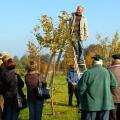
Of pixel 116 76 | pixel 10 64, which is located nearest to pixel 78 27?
pixel 10 64

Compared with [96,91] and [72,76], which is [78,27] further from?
[96,91]

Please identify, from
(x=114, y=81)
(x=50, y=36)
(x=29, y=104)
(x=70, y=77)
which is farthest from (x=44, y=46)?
(x=114, y=81)

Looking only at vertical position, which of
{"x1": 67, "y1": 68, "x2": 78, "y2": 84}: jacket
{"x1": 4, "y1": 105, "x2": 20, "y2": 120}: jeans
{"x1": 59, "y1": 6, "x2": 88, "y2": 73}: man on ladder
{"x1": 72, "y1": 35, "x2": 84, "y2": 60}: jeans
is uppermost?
{"x1": 59, "y1": 6, "x2": 88, "y2": 73}: man on ladder

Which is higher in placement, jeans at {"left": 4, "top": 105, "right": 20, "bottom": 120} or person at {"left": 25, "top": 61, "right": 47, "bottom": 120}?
person at {"left": 25, "top": 61, "right": 47, "bottom": 120}

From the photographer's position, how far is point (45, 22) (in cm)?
1686

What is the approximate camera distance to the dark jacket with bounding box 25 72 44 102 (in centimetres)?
1318

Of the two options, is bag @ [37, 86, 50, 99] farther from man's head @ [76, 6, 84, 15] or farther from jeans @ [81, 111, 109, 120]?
man's head @ [76, 6, 84, 15]

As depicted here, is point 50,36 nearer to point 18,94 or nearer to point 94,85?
point 18,94

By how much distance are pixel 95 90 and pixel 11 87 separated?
9.65 ft

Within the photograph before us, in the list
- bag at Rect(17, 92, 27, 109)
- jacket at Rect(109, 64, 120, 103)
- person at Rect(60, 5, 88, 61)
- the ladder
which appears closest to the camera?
jacket at Rect(109, 64, 120, 103)

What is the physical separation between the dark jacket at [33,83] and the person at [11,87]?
0.79ft

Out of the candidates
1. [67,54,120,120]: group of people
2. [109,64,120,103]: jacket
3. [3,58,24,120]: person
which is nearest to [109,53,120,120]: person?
[109,64,120,103]: jacket

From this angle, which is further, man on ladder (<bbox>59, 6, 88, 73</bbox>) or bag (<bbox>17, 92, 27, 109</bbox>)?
man on ladder (<bbox>59, 6, 88, 73</bbox>)

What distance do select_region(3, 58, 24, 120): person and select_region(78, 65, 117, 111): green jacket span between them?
2.60 meters
